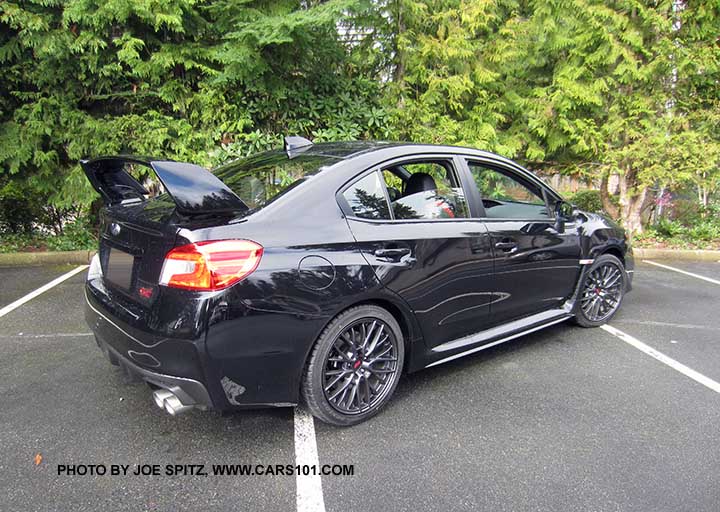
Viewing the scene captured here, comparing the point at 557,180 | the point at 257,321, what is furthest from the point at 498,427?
the point at 557,180

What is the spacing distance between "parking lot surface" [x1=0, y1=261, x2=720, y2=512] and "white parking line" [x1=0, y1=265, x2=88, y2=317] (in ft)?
2.69

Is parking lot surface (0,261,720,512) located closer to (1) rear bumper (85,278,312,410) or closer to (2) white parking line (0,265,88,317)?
(1) rear bumper (85,278,312,410)

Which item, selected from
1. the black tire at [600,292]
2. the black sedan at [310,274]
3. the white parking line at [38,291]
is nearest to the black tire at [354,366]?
the black sedan at [310,274]

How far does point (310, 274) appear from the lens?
7.42 feet

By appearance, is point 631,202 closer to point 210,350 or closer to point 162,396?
point 210,350

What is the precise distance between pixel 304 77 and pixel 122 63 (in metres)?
2.40

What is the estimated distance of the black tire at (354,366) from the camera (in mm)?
2375

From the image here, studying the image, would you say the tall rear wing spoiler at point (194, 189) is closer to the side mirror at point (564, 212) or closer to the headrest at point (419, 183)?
the headrest at point (419, 183)

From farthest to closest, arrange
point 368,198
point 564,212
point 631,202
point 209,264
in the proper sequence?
1. point 631,202
2. point 564,212
3. point 368,198
4. point 209,264

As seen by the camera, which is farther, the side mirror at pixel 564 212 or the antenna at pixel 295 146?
the side mirror at pixel 564 212

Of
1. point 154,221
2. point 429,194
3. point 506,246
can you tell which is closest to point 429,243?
point 429,194

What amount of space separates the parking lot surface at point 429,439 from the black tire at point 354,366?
141mm

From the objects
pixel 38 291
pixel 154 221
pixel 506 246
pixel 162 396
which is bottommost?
pixel 38 291

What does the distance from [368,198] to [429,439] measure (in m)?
1.33
